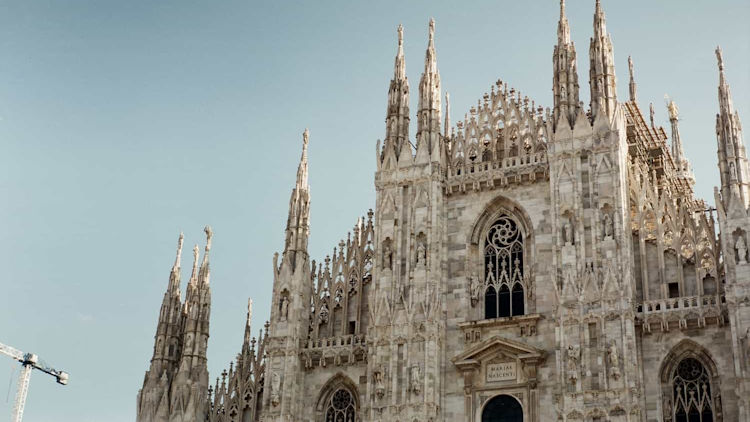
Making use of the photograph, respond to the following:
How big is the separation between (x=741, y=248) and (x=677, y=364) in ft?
11.4

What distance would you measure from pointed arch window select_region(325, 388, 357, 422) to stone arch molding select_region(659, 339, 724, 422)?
9104 mm

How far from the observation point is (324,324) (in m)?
32.8

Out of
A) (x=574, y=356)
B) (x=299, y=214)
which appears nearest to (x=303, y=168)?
(x=299, y=214)

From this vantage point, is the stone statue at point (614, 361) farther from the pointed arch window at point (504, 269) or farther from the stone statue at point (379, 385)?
the stone statue at point (379, 385)

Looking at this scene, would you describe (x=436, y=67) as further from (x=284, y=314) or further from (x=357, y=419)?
(x=357, y=419)

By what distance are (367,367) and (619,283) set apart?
776cm

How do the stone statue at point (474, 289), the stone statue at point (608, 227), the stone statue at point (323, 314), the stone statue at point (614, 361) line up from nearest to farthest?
1. the stone statue at point (614, 361)
2. the stone statue at point (608, 227)
3. the stone statue at point (474, 289)
4. the stone statue at point (323, 314)

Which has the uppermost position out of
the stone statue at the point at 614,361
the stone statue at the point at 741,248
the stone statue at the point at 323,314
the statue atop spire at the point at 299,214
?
the statue atop spire at the point at 299,214

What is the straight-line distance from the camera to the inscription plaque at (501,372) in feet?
96.0

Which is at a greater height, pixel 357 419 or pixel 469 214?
pixel 469 214

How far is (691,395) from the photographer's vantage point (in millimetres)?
27328

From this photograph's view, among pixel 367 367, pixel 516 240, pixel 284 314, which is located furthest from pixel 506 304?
pixel 284 314

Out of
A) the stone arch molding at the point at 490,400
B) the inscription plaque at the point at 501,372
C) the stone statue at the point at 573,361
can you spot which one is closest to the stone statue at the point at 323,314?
the inscription plaque at the point at 501,372

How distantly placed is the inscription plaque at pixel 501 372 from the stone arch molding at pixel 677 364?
4047 millimetres
